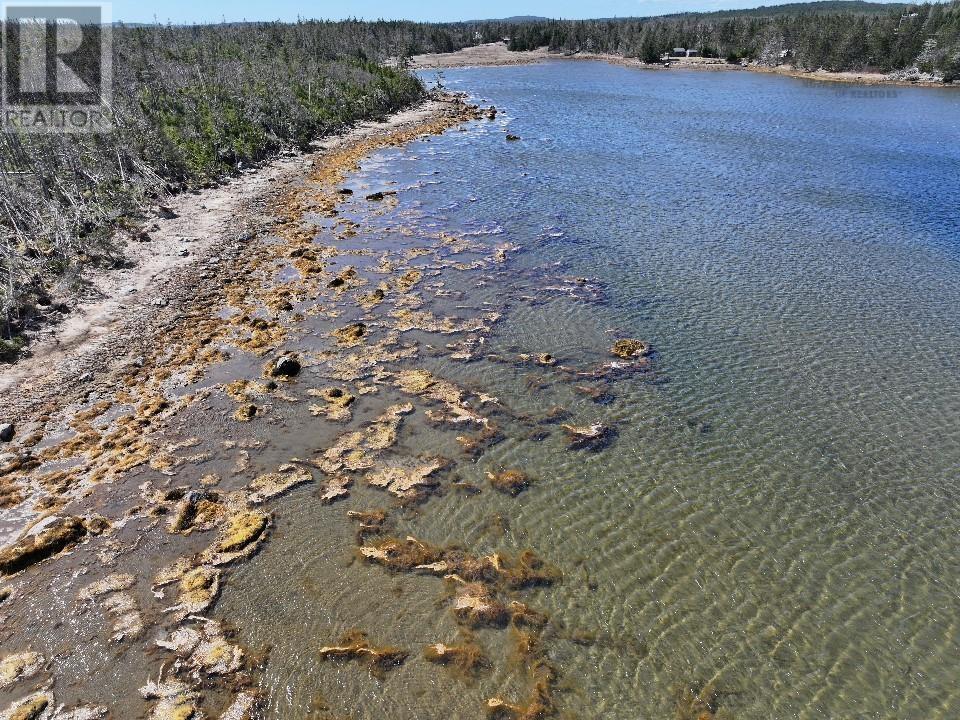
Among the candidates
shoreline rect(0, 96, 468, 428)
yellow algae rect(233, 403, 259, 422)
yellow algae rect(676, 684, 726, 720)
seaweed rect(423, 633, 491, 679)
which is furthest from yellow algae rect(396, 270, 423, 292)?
yellow algae rect(676, 684, 726, 720)

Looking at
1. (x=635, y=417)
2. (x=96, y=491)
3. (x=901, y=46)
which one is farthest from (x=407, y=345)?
(x=901, y=46)

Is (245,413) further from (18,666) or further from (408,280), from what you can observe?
(408,280)

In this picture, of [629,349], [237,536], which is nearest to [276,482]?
[237,536]

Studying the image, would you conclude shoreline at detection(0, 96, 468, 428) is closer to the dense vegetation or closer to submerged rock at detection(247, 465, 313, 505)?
submerged rock at detection(247, 465, 313, 505)

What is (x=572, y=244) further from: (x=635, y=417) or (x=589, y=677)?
(x=589, y=677)

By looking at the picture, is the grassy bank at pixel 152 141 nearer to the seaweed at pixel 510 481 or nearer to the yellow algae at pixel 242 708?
the yellow algae at pixel 242 708

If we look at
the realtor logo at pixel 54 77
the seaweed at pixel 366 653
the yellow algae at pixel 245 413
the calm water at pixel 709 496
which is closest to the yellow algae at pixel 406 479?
the calm water at pixel 709 496
